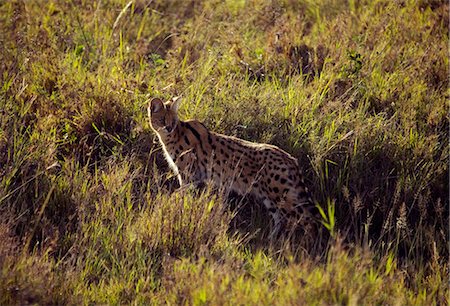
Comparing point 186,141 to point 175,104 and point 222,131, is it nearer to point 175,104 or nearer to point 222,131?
point 175,104

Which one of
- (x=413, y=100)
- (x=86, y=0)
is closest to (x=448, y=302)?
(x=413, y=100)

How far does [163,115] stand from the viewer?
7.48m

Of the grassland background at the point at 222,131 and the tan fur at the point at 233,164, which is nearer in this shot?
the grassland background at the point at 222,131

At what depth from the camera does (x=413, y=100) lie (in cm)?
845

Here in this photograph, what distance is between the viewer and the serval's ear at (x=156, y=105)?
7.43 meters

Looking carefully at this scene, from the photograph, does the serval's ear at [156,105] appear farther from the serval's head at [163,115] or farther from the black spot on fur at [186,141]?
the black spot on fur at [186,141]

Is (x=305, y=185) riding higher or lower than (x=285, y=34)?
lower

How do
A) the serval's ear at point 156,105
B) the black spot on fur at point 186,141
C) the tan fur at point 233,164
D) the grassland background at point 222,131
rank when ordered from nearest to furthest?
the grassland background at point 222,131 → the tan fur at point 233,164 → the serval's ear at point 156,105 → the black spot on fur at point 186,141

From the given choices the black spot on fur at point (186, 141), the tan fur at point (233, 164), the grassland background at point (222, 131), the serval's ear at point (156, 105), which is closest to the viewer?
the grassland background at point (222, 131)

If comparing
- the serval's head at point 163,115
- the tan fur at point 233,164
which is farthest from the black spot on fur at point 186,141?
the serval's head at point 163,115

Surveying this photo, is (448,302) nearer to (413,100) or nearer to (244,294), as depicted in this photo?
(244,294)

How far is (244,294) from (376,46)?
4955mm

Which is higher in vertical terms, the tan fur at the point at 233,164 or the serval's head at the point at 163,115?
the serval's head at the point at 163,115

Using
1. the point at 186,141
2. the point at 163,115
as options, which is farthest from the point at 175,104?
the point at 186,141
